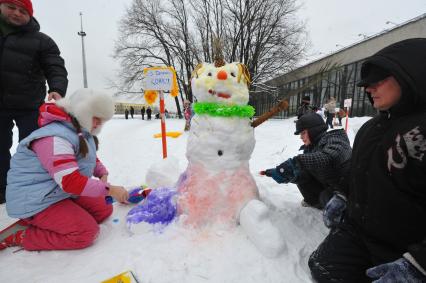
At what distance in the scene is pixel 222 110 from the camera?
2.06m

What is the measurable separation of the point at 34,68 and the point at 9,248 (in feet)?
5.38

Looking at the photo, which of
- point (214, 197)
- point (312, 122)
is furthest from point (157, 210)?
point (312, 122)

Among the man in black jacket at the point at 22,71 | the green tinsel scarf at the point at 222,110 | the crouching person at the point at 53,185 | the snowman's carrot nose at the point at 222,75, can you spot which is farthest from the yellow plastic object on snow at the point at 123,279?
the man in black jacket at the point at 22,71

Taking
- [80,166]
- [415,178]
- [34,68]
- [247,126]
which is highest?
[34,68]

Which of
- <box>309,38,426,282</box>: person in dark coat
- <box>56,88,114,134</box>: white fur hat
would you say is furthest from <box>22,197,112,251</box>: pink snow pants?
<box>309,38,426,282</box>: person in dark coat

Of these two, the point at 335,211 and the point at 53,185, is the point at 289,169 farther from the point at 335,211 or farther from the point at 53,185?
the point at 53,185

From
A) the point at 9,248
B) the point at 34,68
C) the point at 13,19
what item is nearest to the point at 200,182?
the point at 9,248

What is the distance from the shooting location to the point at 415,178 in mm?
1226

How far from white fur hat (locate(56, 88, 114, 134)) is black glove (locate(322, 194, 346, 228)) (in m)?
1.75

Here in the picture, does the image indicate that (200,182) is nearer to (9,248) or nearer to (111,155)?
(9,248)

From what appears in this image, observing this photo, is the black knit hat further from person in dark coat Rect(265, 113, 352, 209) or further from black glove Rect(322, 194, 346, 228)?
black glove Rect(322, 194, 346, 228)

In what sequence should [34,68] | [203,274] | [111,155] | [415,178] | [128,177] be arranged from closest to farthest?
[415,178] < [203,274] < [34,68] < [128,177] < [111,155]

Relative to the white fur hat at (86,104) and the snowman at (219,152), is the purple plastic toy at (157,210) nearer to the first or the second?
the snowman at (219,152)

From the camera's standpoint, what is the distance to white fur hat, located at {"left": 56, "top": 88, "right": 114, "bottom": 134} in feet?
6.08
